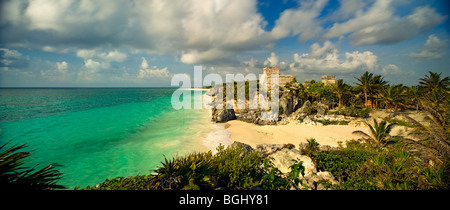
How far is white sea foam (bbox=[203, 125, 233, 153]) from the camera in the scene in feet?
52.7

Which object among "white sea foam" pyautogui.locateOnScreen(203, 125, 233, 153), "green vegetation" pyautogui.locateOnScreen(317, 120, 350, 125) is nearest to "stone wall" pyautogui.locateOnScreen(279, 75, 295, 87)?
"green vegetation" pyautogui.locateOnScreen(317, 120, 350, 125)

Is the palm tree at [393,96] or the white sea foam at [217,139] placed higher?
the palm tree at [393,96]

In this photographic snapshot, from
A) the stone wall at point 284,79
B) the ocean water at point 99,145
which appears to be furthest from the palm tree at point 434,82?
the ocean water at point 99,145

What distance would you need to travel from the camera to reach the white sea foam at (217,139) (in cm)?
1606

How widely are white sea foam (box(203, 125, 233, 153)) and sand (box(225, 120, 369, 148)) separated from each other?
0.73 metres

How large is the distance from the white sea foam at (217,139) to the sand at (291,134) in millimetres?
725

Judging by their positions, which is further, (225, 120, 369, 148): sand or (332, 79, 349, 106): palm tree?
(332, 79, 349, 106): palm tree

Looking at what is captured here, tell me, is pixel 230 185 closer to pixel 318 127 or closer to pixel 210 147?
pixel 210 147

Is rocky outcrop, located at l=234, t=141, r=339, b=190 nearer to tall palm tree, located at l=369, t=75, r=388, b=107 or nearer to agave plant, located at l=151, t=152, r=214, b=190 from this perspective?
agave plant, located at l=151, t=152, r=214, b=190

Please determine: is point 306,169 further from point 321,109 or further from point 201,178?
point 321,109

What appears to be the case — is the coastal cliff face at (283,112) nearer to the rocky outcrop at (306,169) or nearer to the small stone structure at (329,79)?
the small stone structure at (329,79)

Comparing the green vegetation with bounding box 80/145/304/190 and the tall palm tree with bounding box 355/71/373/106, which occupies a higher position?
the tall palm tree with bounding box 355/71/373/106
